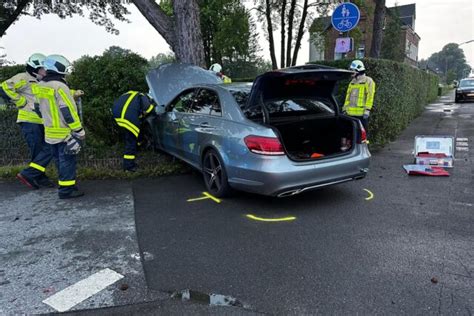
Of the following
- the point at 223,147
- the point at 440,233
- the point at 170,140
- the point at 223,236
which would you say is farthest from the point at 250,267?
the point at 170,140

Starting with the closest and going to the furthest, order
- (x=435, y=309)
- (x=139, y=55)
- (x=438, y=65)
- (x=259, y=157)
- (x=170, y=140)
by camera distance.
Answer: (x=435, y=309) → (x=259, y=157) → (x=170, y=140) → (x=139, y=55) → (x=438, y=65)

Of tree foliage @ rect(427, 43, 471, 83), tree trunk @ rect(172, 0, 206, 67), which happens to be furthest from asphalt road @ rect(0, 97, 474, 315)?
tree foliage @ rect(427, 43, 471, 83)

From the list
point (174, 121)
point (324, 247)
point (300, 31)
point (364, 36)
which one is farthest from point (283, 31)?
point (324, 247)

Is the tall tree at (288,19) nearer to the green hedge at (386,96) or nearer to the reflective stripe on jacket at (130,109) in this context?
the green hedge at (386,96)

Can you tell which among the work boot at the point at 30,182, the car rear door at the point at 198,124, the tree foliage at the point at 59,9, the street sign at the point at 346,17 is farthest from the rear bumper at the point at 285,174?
the tree foliage at the point at 59,9

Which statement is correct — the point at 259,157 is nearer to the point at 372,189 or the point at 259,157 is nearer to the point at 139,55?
the point at 372,189

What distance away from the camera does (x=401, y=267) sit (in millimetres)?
3162

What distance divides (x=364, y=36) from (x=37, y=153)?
37102mm

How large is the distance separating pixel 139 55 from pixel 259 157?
16.0ft

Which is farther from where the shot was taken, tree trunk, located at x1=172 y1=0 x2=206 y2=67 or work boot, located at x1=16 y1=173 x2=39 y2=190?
tree trunk, located at x1=172 y1=0 x2=206 y2=67

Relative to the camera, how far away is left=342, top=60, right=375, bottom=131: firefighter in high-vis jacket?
714cm

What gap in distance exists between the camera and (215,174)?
495 cm

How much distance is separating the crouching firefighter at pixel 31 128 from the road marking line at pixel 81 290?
311 centimetres

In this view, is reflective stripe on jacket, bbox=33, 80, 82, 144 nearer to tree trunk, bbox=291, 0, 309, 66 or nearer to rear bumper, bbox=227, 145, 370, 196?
rear bumper, bbox=227, 145, 370, 196
